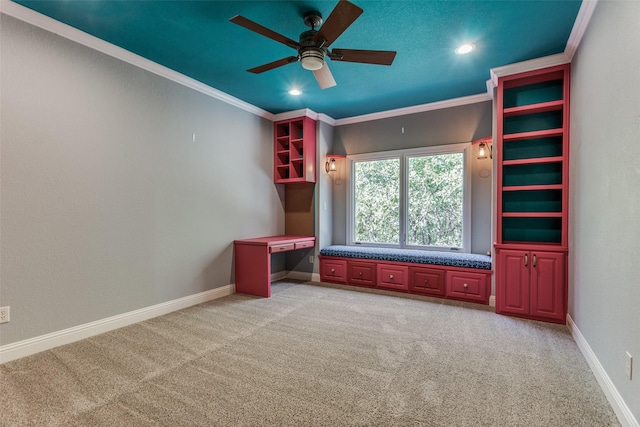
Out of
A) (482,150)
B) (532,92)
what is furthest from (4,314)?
(532,92)

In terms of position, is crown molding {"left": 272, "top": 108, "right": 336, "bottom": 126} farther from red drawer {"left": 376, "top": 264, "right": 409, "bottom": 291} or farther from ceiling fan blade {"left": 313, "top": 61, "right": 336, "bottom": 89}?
red drawer {"left": 376, "top": 264, "right": 409, "bottom": 291}

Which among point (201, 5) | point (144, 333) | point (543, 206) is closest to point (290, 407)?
point (144, 333)

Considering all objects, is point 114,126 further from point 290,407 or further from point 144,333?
point 290,407

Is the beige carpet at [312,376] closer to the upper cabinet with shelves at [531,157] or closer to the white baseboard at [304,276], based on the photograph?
the upper cabinet with shelves at [531,157]

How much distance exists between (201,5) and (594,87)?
10.00ft

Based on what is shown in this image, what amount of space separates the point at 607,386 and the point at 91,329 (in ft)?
13.1

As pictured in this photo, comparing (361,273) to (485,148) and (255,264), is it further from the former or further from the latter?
(485,148)

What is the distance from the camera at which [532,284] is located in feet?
10.3

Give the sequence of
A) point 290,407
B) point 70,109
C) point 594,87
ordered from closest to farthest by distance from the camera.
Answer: point 290,407 → point 594,87 → point 70,109

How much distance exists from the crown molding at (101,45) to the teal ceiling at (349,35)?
0.22ft

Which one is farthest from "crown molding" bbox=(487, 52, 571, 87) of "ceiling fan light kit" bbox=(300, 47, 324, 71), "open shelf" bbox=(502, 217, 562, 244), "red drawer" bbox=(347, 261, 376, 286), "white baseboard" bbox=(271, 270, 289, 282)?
"white baseboard" bbox=(271, 270, 289, 282)

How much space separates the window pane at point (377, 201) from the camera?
484cm

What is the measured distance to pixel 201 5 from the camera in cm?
231

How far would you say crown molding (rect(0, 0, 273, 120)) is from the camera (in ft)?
7.66
